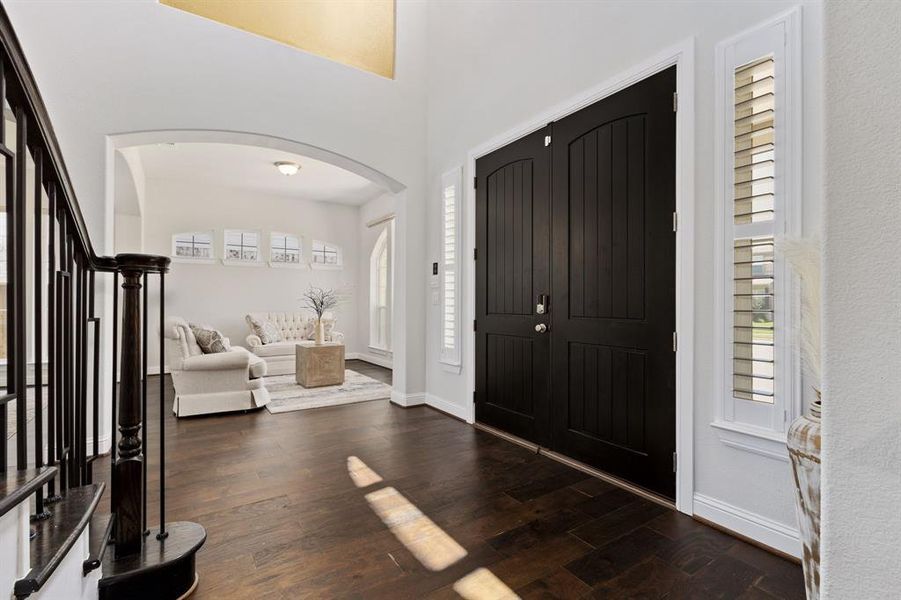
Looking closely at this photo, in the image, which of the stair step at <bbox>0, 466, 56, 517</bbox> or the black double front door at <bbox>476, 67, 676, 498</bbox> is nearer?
the stair step at <bbox>0, 466, 56, 517</bbox>

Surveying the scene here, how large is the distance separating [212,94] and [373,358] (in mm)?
5358

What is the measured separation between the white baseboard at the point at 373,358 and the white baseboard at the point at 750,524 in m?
5.83

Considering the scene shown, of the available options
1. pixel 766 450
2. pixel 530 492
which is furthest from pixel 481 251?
pixel 766 450

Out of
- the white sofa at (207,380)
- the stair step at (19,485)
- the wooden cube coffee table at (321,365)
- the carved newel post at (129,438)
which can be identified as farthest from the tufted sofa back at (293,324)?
the stair step at (19,485)

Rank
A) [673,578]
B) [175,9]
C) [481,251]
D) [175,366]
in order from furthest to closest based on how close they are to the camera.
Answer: [175,366] < [481,251] < [175,9] < [673,578]

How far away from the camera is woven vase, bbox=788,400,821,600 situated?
1435 millimetres

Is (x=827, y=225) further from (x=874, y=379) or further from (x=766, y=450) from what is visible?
(x=766, y=450)

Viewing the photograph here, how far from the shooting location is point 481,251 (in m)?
3.95

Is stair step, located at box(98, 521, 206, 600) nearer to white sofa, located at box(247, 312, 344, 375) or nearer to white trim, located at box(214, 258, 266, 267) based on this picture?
white sofa, located at box(247, 312, 344, 375)

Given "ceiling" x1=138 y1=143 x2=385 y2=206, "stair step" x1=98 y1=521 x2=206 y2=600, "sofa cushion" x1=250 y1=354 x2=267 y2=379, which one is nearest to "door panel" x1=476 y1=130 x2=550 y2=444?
"stair step" x1=98 y1=521 x2=206 y2=600

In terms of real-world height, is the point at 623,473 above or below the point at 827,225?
below

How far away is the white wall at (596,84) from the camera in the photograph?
200cm

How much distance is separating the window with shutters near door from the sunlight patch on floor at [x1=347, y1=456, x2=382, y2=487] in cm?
193

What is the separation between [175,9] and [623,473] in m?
4.77
